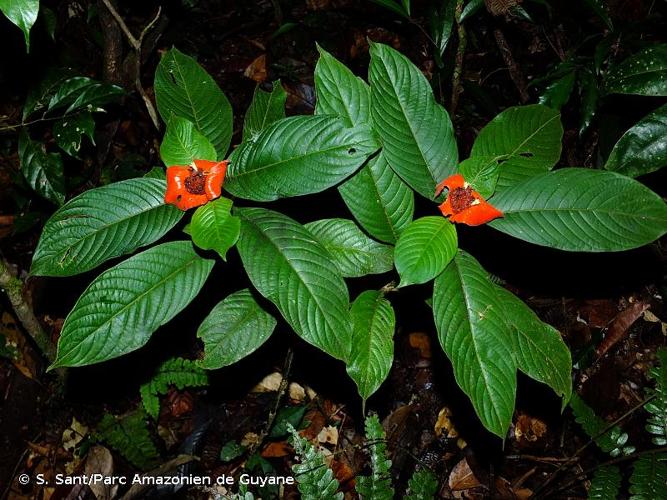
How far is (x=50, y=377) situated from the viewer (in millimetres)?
3078

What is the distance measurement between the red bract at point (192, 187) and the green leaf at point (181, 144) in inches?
1.9

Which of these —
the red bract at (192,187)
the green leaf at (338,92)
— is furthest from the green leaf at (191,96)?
the green leaf at (338,92)

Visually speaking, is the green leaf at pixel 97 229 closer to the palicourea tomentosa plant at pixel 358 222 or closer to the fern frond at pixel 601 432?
the palicourea tomentosa plant at pixel 358 222

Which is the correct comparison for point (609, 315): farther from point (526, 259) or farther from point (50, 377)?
point (50, 377)

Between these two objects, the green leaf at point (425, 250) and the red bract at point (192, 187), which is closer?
the green leaf at point (425, 250)

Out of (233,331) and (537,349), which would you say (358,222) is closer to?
(233,331)

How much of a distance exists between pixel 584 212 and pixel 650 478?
55.6 inches

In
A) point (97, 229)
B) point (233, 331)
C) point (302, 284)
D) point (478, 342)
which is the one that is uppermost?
point (97, 229)

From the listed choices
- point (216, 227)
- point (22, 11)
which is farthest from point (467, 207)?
point (22, 11)

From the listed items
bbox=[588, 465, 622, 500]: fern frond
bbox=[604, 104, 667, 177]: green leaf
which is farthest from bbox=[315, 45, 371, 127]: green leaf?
bbox=[588, 465, 622, 500]: fern frond

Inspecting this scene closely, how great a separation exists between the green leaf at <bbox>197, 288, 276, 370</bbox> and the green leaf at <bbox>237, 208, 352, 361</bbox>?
0.41 m

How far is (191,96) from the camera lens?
204cm

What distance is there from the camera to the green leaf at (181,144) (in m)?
1.84

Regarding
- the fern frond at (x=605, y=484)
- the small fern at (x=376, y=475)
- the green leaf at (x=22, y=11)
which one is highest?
the green leaf at (x=22, y=11)
